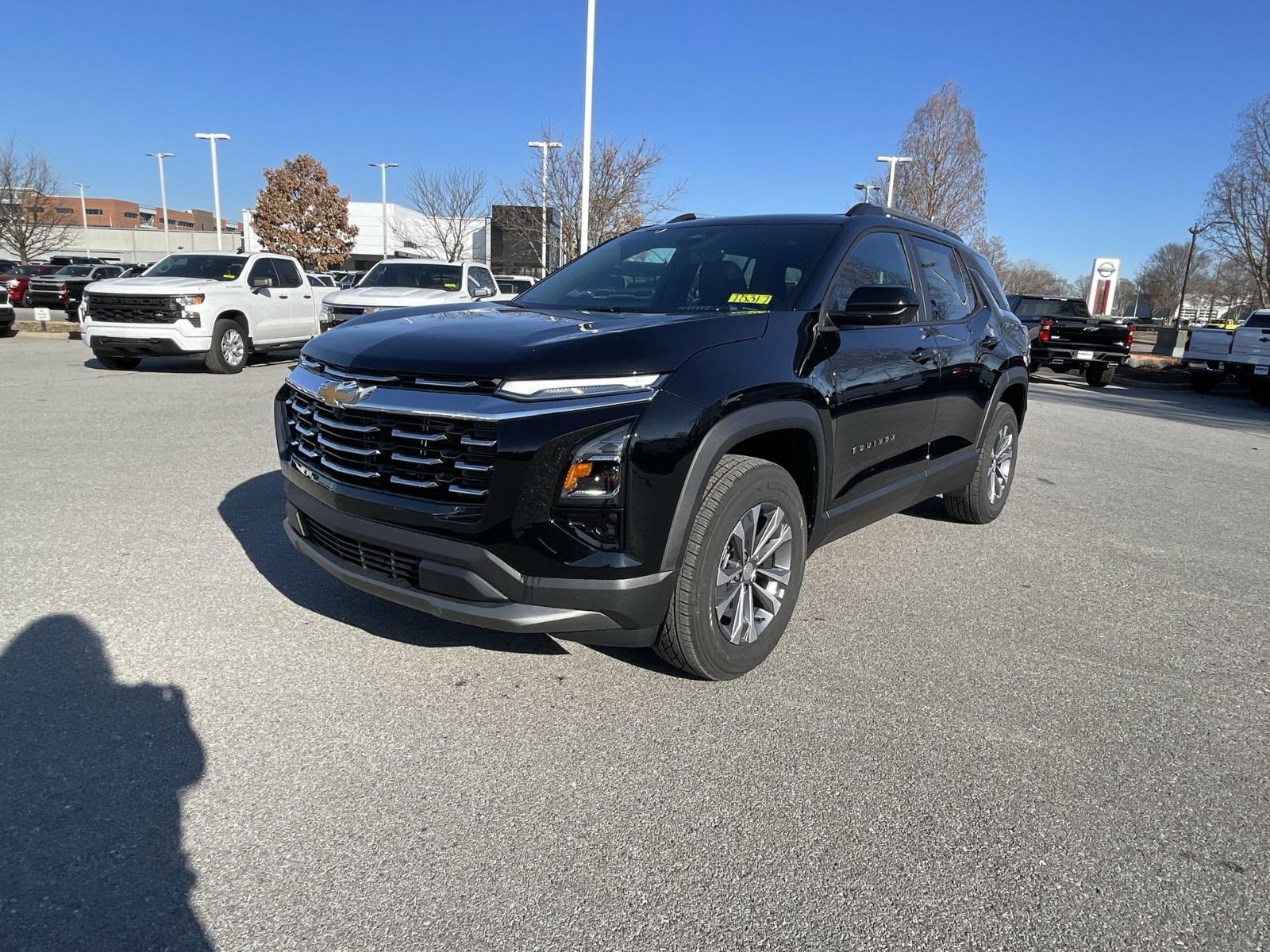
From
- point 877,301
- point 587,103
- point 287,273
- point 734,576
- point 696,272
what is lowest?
point 734,576

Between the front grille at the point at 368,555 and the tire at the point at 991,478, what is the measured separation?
3.87 meters

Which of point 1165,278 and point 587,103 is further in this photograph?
point 1165,278

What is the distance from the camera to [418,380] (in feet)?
9.61

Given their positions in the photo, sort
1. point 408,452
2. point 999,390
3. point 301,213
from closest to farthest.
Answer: point 408,452, point 999,390, point 301,213

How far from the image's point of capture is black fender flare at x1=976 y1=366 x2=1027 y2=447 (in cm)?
538

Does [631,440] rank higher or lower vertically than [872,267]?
lower

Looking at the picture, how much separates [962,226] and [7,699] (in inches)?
1551

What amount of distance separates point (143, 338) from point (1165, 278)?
3713 inches

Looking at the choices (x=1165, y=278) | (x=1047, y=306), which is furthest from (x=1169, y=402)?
(x=1165, y=278)

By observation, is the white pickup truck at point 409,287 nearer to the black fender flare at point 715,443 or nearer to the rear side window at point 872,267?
the rear side window at point 872,267

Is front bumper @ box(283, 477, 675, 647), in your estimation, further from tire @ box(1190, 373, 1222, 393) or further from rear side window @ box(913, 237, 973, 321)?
tire @ box(1190, 373, 1222, 393)

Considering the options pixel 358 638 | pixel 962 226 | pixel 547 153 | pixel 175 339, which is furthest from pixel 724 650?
pixel 962 226

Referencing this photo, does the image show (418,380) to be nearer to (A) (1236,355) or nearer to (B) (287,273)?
(B) (287,273)

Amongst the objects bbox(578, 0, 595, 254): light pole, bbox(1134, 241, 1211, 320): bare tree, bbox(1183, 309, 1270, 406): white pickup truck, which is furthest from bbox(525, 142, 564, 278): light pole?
bbox(1134, 241, 1211, 320): bare tree
